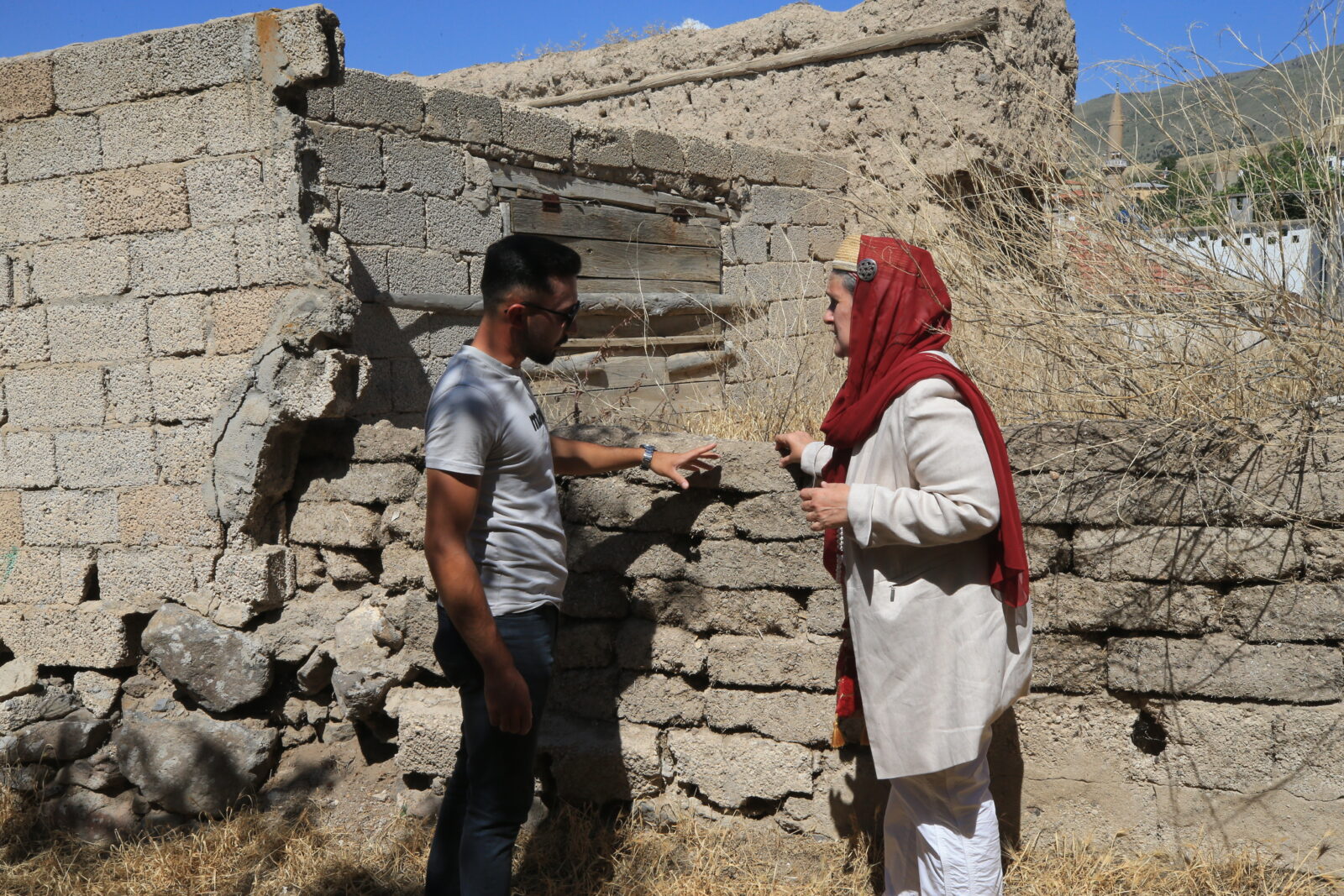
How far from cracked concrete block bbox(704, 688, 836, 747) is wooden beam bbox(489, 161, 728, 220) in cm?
353

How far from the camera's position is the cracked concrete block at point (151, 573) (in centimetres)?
448

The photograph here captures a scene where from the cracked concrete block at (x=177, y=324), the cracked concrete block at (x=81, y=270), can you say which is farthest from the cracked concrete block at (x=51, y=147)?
the cracked concrete block at (x=177, y=324)

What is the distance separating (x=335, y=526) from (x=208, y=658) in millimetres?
745

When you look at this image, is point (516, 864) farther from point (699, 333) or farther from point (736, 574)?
point (699, 333)

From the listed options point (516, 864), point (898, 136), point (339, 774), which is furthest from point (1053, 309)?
point (898, 136)

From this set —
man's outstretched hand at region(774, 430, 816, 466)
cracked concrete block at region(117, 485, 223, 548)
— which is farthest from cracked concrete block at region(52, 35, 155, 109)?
man's outstretched hand at region(774, 430, 816, 466)

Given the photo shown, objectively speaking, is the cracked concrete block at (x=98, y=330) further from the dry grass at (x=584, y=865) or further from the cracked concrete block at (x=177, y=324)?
the dry grass at (x=584, y=865)

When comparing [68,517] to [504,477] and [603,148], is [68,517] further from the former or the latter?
[603,148]

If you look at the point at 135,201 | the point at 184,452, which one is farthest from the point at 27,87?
the point at 184,452

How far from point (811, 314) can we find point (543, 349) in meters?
5.46

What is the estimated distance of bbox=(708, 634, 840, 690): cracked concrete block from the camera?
3.39m

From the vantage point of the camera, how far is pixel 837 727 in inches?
114

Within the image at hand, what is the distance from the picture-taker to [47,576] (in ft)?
15.4

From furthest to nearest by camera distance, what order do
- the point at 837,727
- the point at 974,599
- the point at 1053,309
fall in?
the point at 1053,309
the point at 837,727
the point at 974,599
